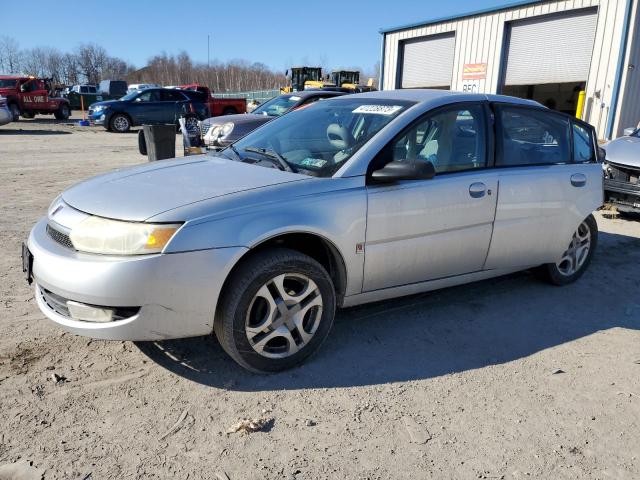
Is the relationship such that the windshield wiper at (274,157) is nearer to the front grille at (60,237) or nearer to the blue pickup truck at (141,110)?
the front grille at (60,237)

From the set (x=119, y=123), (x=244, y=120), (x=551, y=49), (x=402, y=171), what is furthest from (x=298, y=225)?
(x=119, y=123)

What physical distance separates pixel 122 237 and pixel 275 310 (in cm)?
91

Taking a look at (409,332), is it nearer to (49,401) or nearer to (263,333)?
(263,333)

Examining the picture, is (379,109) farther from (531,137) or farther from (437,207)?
(531,137)

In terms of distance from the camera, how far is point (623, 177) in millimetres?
6965

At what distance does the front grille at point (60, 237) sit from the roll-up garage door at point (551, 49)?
53.2ft

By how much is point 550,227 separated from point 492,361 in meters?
1.45

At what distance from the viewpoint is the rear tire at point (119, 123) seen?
20.9 m

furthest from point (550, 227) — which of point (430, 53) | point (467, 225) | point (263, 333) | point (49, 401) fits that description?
point (430, 53)

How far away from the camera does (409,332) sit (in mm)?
3645

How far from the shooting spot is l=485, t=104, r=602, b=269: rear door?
12.8 feet

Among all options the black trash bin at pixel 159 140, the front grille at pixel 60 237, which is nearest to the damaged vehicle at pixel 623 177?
the black trash bin at pixel 159 140

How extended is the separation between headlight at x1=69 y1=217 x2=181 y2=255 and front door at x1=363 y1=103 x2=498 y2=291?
1.23 m

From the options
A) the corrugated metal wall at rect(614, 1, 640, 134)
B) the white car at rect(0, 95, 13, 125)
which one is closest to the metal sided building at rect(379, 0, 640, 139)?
the corrugated metal wall at rect(614, 1, 640, 134)
